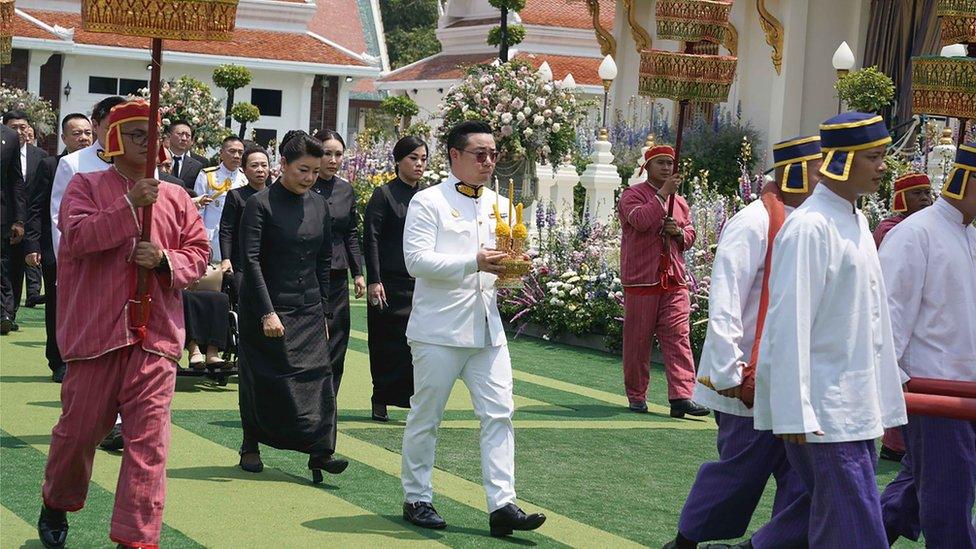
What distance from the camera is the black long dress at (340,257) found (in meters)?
10.2

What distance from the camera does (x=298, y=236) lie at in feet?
28.1

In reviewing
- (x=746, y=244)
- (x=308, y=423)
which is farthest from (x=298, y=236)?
(x=746, y=244)

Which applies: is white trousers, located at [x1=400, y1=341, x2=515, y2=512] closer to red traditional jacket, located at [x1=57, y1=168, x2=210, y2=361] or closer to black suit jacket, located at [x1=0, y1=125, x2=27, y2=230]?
red traditional jacket, located at [x1=57, y1=168, x2=210, y2=361]

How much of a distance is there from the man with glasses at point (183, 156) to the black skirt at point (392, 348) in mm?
3118

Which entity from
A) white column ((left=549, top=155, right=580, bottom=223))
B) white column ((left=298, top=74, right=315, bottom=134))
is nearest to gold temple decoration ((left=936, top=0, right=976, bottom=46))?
white column ((left=549, top=155, right=580, bottom=223))

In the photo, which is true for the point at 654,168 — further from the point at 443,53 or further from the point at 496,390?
the point at 443,53

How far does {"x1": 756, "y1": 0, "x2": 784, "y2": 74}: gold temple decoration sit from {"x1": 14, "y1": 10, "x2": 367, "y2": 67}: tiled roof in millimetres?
20110

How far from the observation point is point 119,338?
20.9 ft

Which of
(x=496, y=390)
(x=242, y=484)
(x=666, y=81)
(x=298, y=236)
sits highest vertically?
(x=666, y=81)

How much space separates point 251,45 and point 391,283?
32.6 meters

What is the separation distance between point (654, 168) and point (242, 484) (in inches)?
188

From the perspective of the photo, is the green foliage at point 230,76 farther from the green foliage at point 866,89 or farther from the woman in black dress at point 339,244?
the woman in black dress at point 339,244

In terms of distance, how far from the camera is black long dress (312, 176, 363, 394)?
1016 centimetres

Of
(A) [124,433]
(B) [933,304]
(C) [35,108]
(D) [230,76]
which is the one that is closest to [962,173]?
(B) [933,304]
